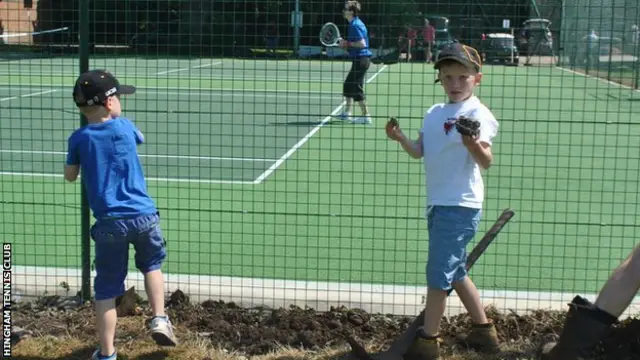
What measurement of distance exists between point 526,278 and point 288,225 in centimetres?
223

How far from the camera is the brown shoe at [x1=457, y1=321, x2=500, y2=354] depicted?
181 inches

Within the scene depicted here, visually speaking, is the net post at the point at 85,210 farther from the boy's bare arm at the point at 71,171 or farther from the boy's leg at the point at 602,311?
the boy's leg at the point at 602,311

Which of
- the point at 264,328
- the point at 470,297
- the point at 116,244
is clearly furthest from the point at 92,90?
the point at 470,297

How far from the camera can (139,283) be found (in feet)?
18.8

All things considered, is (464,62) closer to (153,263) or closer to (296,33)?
(153,263)

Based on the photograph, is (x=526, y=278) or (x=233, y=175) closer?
(x=526, y=278)

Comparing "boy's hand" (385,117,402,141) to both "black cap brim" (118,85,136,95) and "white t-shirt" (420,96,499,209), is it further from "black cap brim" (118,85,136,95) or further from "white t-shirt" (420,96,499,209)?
"black cap brim" (118,85,136,95)

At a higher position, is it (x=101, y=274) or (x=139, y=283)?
(x=101, y=274)

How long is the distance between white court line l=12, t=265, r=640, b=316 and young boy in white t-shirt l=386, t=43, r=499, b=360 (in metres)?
1.18

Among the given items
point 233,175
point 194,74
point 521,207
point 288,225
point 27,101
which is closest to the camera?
point 288,225

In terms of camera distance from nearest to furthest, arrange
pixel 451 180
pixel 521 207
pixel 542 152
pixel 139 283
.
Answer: pixel 451 180
pixel 139 283
pixel 521 207
pixel 542 152

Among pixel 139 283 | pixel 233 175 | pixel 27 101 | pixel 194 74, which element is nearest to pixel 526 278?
pixel 139 283

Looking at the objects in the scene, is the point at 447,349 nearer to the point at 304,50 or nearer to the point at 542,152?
the point at 304,50

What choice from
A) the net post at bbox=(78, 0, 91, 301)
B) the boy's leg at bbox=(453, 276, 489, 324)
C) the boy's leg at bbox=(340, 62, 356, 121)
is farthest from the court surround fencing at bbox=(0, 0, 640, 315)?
the boy's leg at bbox=(453, 276, 489, 324)
